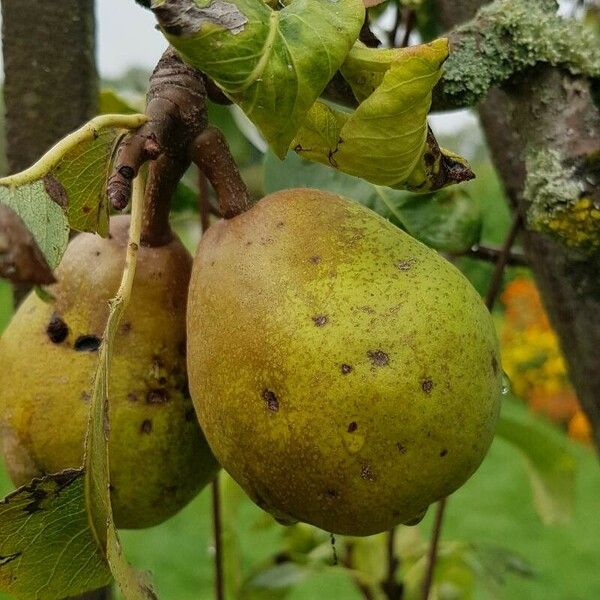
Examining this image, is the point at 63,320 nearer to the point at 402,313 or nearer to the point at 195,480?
the point at 195,480

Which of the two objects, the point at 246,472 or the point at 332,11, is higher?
the point at 332,11

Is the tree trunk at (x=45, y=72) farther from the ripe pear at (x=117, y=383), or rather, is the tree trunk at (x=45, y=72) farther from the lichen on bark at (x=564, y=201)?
the lichen on bark at (x=564, y=201)

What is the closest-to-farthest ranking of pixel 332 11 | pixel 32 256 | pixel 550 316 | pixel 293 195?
pixel 32 256
pixel 332 11
pixel 293 195
pixel 550 316

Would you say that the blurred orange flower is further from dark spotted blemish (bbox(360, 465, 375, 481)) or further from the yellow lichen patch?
dark spotted blemish (bbox(360, 465, 375, 481))

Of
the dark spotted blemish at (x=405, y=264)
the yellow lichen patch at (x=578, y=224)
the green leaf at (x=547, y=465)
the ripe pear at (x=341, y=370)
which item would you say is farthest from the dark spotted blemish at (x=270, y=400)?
the green leaf at (x=547, y=465)

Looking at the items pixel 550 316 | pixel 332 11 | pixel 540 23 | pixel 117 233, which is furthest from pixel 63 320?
pixel 550 316

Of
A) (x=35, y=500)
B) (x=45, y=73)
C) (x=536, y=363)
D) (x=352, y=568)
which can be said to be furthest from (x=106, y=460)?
(x=536, y=363)

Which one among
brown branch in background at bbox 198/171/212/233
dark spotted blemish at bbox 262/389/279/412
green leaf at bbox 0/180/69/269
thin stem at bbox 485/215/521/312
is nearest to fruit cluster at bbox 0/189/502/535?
dark spotted blemish at bbox 262/389/279/412
